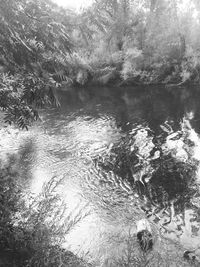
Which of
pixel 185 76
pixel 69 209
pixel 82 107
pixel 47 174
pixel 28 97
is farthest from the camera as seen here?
pixel 185 76

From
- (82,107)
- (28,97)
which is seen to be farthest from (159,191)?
(82,107)

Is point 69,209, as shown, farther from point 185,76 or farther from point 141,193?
point 185,76

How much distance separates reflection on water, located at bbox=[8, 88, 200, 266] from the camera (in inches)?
389

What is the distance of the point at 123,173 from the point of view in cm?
1474

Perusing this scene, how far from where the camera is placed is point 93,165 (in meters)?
15.7

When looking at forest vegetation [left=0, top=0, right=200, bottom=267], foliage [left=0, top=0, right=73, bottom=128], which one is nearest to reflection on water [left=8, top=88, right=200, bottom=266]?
forest vegetation [left=0, top=0, right=200, bottom=267]

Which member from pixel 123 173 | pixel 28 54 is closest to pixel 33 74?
pixel 28 54

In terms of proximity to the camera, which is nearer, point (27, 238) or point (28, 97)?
point (28, 97)

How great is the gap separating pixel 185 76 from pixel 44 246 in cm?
3544

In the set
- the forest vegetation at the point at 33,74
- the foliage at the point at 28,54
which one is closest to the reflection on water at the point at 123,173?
the forest vegetation at the point at 33,74

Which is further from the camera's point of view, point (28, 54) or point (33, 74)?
point (28, 54)

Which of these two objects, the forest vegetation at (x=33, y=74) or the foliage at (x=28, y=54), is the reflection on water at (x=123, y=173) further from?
the foliage at (x=28, y=54)

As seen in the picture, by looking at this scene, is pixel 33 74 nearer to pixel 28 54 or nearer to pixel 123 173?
pixel 28 54

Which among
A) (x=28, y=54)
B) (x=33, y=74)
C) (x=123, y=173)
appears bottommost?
(x=123, y=173)
